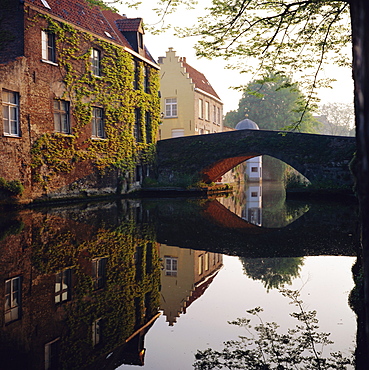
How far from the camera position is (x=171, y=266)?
5.12 metres

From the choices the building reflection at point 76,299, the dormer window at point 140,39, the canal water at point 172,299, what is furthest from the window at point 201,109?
the building reflection at point 76,299

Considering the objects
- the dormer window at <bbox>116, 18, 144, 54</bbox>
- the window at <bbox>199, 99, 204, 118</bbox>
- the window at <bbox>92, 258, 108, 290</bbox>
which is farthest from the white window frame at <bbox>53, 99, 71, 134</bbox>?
the window at <bbox>199, 99, 204, 118</bbox>

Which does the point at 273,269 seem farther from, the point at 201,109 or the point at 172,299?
the point at 201,109

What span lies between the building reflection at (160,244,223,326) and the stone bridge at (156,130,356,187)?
1230 cm

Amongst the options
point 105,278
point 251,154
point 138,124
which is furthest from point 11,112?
point 251,154

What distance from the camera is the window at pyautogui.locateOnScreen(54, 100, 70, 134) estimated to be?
15993 mm

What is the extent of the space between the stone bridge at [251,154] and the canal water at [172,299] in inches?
454

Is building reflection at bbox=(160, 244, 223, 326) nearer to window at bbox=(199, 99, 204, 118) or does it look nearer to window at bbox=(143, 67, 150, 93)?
window at bbox=(143, 67, 150, 93)

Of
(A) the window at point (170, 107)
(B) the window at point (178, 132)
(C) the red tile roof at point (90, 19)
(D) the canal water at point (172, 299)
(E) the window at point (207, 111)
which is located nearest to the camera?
(D) the canal water at point (172, 299)

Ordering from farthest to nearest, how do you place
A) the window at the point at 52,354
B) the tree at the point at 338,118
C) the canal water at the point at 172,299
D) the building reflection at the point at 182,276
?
the tree at the point at 338,118
the building reflection at the point at 182,276
the canal water at the point at 172,299
the window at the point at 52,354

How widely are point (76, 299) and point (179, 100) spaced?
29.7 metres

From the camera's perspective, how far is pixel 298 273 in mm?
4742

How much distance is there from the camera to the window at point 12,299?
3.26 m

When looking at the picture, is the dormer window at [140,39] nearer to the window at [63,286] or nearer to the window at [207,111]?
the window at [207,111]
